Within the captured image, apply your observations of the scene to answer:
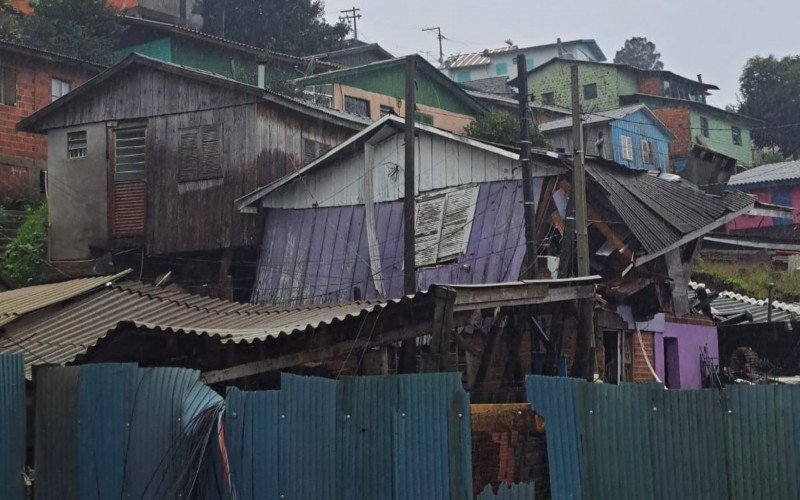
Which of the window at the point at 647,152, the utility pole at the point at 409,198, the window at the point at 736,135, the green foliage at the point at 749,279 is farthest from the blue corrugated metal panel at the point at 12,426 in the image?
the window at the point at 736,135

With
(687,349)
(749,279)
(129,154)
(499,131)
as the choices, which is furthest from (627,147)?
(129,154)

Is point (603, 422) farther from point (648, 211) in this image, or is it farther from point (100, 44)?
point (100, 44)

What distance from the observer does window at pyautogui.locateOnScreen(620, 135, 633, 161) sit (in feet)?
140

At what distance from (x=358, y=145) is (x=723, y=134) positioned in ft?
119

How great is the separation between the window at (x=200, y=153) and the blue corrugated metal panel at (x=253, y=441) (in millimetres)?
13749

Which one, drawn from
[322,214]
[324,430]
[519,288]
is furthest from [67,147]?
[324,430]

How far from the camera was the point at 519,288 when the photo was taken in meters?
12.6

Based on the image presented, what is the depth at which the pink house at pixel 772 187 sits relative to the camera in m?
42.8

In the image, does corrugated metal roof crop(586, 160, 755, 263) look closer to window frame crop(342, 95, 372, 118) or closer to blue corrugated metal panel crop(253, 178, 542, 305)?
blue corrugated metal panel crop(253, 178, 542, 305)

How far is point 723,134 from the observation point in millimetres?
52156

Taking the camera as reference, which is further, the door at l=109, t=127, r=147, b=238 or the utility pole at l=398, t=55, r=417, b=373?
the door at l=109, t=127, r=147, b=238

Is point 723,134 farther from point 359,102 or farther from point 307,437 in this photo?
point 307,437

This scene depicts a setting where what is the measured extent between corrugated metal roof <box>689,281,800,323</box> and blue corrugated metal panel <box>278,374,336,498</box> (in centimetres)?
1441

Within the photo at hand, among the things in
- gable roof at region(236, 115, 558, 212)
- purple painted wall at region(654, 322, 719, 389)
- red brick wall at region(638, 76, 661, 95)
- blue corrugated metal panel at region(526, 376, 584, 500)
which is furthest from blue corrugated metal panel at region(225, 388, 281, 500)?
red brick wall at region(638, 76, 661, 95)
